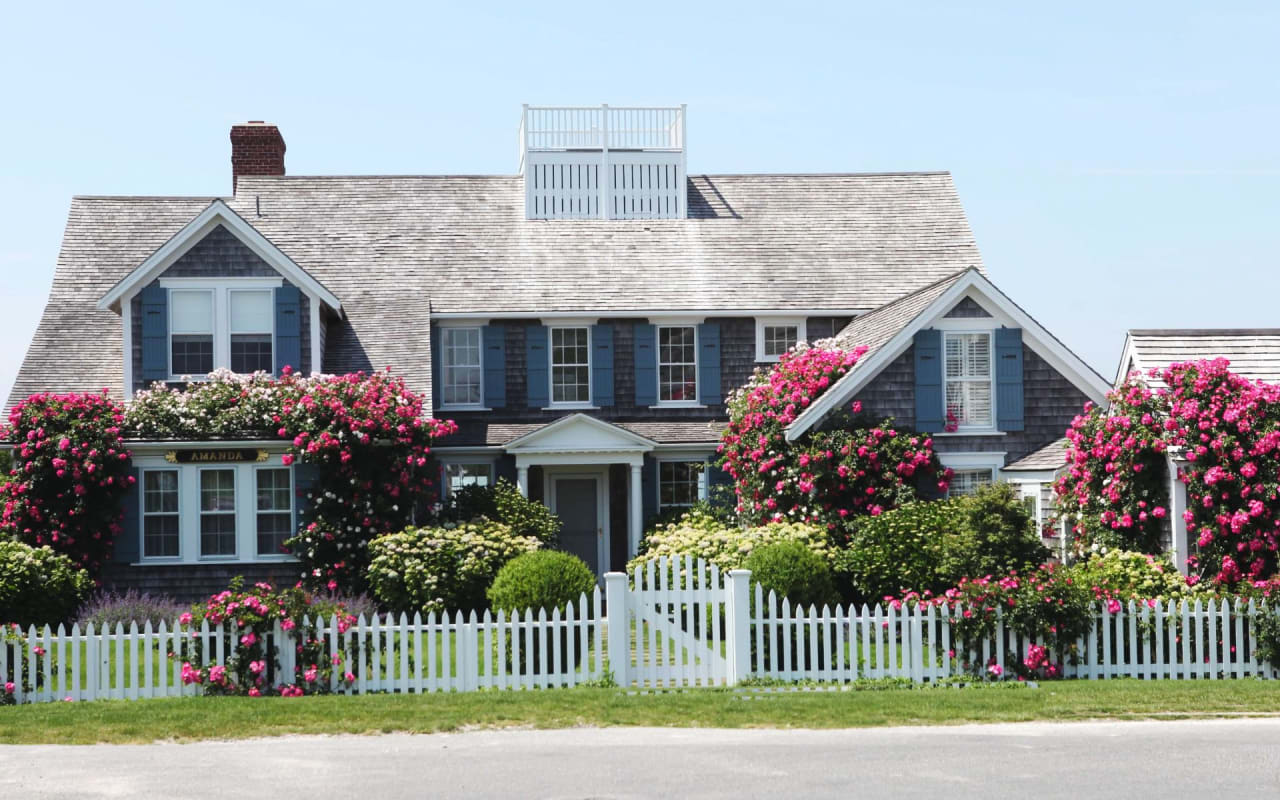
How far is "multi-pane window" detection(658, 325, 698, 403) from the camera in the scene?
28438 millimetres

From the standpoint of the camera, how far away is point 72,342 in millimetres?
27281

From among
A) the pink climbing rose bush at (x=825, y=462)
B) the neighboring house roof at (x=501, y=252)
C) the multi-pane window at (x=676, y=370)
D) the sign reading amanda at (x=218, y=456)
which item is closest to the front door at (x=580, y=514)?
the multi-pane window at (x=676, y=370)

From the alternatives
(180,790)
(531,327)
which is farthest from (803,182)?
(180,790)

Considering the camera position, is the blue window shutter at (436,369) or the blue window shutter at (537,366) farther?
the blue window shutter at (537,366)

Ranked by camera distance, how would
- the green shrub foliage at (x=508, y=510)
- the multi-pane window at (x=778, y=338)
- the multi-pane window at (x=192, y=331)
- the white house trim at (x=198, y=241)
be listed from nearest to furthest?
1. the green shrub foliage at (x=508, y=510)
2. the white house trim at (x=198, y=241)
3. the multi-pane window at (x=192, y=331)
4. the multi-pane window at (x=778, y=338)

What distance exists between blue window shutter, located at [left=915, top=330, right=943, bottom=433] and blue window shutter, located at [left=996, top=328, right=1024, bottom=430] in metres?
1.07

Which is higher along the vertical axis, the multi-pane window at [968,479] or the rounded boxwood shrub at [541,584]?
the multi-pane window at [968,479]

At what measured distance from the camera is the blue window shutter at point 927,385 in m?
24.0

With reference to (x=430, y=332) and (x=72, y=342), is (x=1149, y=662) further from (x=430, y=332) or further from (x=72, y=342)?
(x=72, y=342)

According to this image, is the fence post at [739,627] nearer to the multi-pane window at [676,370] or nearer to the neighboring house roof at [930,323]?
the neighboring house roof at [930,323]

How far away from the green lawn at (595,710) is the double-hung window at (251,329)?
1112 centimetres

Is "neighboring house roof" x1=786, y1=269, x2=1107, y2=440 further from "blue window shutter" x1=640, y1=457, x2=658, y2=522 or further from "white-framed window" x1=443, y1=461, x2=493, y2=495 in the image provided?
"white-framed window" x1=443, y1=461, x2=493, y2=495

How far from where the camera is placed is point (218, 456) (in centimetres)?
2389

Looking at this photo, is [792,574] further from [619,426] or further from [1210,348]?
[619,426]
